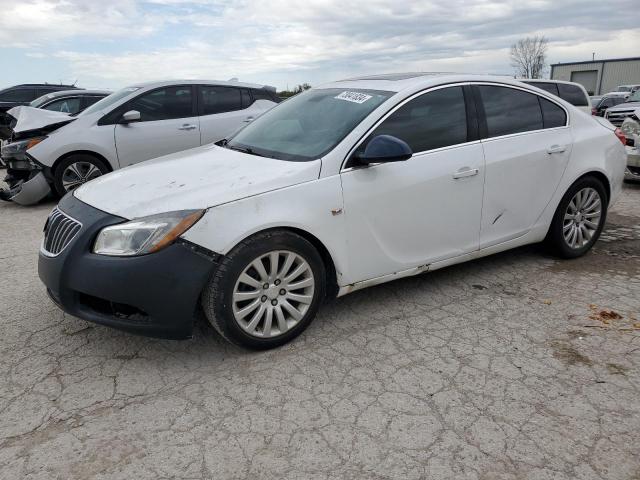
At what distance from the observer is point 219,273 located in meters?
2.91

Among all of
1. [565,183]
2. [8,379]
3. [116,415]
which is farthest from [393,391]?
[565,183]

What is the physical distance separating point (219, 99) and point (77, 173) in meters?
2.33

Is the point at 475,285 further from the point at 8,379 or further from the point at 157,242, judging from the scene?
the point at 8,379

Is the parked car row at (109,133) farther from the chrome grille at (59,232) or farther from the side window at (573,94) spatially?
the side window at (573,94)

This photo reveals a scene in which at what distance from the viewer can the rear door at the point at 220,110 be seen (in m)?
7.86

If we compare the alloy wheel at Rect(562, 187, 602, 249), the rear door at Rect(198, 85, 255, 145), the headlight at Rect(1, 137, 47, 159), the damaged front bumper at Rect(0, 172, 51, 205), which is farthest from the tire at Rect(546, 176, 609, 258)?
the headlight at Rect(1, 137, 47, 159)

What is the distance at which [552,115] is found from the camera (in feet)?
14.4

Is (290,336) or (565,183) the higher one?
(565,183)

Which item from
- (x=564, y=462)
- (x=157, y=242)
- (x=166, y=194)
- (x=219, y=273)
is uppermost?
(x=166, y=194)

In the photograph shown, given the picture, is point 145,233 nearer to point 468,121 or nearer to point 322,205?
point 322,205

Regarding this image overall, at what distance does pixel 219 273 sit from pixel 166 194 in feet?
1.89

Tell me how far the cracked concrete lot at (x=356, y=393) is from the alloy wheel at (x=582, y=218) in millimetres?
647

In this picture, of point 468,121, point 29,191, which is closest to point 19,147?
point 29,191

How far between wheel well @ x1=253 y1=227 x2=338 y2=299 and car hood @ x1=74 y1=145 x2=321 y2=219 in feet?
0.97
